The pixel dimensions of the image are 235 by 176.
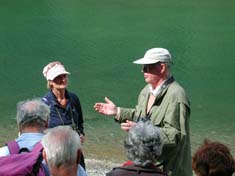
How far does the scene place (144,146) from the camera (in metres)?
3.46

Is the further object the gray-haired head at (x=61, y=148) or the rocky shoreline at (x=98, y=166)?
the rocky shoreline at (x=98, y=166)

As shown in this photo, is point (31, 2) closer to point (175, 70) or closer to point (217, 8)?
point (217, 8)

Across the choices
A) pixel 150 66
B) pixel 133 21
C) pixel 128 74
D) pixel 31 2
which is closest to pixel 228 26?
pixel 133 21

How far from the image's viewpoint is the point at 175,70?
2131 centimetres

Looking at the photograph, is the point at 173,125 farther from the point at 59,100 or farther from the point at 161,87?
the point at 59,100

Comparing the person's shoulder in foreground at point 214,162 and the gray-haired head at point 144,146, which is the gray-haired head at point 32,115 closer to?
the gray-haired head at point 144,146

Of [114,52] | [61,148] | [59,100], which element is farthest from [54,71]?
[114,52]

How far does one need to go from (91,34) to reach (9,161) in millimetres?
26864

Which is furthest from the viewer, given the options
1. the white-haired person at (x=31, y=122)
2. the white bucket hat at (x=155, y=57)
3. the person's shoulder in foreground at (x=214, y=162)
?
the white bucket hat at (x=155, y=57)

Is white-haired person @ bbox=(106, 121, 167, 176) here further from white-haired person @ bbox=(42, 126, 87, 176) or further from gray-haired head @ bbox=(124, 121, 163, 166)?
white-haired person @ bbox=(42, 126, 87, 176)

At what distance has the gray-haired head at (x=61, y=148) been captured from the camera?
3.10 metres

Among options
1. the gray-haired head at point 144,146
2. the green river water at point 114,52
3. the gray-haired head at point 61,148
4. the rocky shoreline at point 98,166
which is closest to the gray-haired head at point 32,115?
the gray-haired head at point 61,148

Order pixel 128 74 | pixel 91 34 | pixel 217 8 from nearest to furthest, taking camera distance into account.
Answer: pixel 128 74, pixel 91 34, pixel 217 8

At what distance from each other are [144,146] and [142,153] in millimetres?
48
